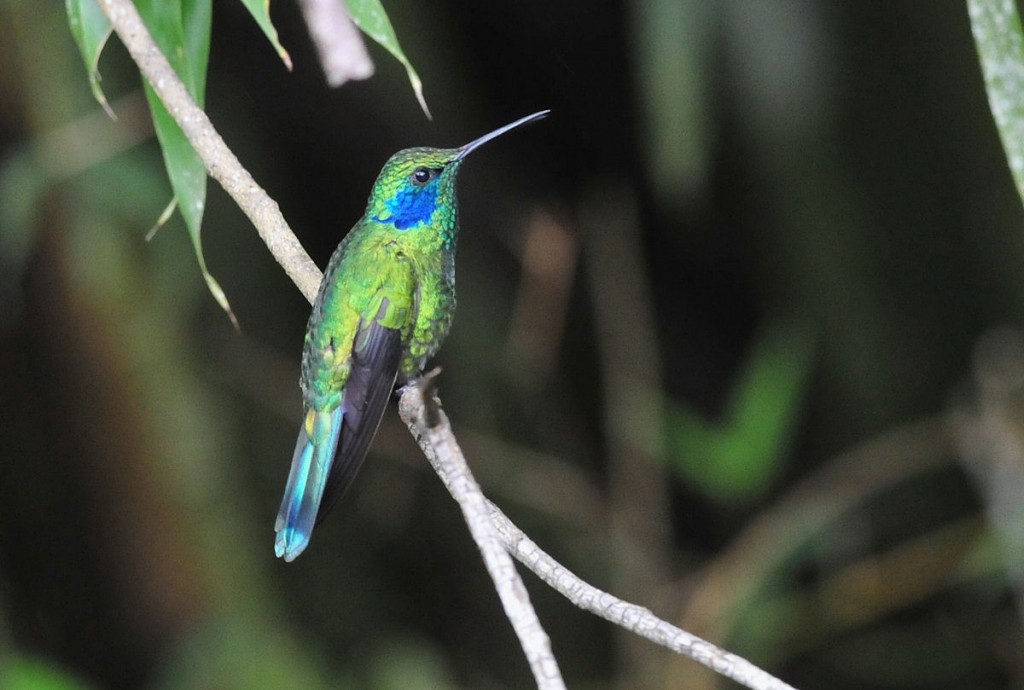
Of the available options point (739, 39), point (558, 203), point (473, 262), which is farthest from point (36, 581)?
point (739, 39)

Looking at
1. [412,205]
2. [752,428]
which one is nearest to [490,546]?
[412,205]

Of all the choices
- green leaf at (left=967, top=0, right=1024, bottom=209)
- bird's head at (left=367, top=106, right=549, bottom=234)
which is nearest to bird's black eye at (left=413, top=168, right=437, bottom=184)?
bird's head at (left=367, top=106, right=549, bottom=234)

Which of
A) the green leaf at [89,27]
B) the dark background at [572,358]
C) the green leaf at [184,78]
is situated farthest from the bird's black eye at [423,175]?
the dark background at [572,358]

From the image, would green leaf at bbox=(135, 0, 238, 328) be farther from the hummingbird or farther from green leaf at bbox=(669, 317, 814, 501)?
green leaf at bbox=(669, 317, 814, 501)

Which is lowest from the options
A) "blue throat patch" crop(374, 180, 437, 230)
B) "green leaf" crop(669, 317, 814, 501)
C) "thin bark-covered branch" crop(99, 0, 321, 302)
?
"green leaf" crop(669, 317, 814, 501)

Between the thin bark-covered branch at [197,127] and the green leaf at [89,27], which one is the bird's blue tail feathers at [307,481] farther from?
the green leaf at [89,27]

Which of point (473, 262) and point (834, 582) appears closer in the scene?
point (834, 582)

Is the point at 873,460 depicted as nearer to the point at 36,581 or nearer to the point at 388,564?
the point at 388,564
